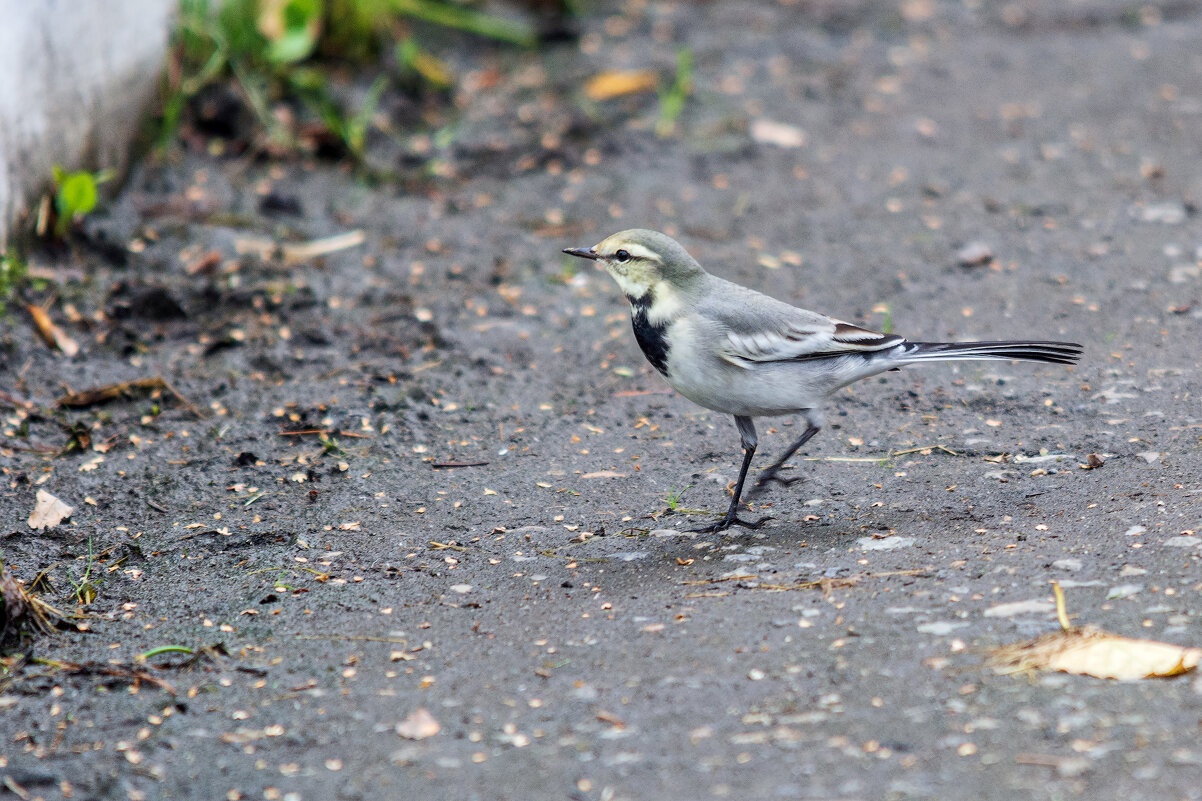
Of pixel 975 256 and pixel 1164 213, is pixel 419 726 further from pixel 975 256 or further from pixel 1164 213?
pixel 1164 213

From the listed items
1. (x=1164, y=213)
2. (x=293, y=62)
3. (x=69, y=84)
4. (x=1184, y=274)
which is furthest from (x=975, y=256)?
(x=69, y=84)

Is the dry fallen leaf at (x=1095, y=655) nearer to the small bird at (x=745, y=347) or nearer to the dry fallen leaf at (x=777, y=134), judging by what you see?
the small bird at (x=745, y=347)

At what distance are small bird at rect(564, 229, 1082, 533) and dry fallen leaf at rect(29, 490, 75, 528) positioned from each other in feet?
6.75

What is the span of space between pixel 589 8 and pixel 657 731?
7135 mm

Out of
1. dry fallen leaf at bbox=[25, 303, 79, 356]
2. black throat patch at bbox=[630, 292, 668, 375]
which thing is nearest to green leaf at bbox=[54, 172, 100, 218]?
dry fallen leaf at bbox=[25, 303, 79, 356]

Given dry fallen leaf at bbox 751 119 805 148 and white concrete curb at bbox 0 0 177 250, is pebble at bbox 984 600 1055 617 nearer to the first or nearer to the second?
white concrete curb at bbox 0 0 177 250

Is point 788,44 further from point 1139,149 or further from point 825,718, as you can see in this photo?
point 825,718

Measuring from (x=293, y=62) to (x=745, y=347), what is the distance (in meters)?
4.66

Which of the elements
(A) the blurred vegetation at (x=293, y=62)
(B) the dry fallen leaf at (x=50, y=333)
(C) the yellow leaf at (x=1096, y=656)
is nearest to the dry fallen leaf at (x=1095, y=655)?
(C) the yellow leaf at (x=1096, y=656)

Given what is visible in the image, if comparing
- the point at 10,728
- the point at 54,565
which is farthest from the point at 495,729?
the point at 54,565

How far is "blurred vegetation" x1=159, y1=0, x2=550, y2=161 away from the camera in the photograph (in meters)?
6.63

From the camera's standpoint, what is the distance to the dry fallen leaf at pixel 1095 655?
8.75 feet

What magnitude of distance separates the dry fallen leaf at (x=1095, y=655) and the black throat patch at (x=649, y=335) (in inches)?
58.2

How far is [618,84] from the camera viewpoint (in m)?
7.65
